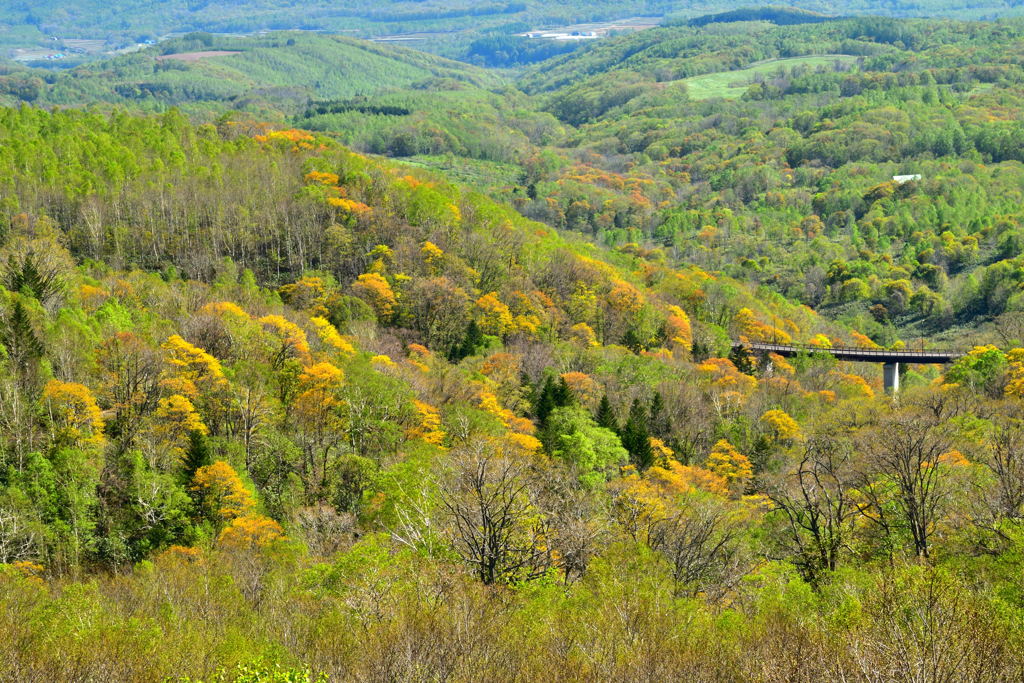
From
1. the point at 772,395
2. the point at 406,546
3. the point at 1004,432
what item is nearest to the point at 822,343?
the point at 772,395

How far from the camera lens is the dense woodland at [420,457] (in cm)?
2747

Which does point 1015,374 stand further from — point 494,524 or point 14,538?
point 14,538

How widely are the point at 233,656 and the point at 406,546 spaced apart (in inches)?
502

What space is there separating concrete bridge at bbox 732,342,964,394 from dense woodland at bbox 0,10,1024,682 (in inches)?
84.7

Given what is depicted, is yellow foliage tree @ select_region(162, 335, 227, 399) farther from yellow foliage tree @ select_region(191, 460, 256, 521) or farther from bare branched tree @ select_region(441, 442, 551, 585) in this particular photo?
bare branched tree @ select_region(441, 442, 551, 585)

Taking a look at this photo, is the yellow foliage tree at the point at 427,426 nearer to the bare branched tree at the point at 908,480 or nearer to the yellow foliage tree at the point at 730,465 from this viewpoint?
the yellow foliage tree at the point at 730,465

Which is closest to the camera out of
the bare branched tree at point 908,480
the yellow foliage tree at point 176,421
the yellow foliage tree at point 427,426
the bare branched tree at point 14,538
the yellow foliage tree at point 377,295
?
the bare branched tree at point 908,480

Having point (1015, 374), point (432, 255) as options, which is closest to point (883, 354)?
point (1015, 374)

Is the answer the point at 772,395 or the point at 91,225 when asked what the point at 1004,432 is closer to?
the point at 772,395

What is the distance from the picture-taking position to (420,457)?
162 ft

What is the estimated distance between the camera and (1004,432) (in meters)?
51.7

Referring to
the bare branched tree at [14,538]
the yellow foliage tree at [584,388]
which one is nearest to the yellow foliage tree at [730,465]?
the yellow foliage tree at [584,388]

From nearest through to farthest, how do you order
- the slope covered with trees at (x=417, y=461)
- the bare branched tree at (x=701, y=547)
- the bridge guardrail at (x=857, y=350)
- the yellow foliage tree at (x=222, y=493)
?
the slope covered with trees at (x=417, y=461) → the bare branched tree at (x=701, y=547) → the yellow foliage tree at (x=222, y=493) → the bridge guardrail at (x=857, y=350)

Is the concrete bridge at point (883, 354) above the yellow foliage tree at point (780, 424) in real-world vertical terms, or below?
below
